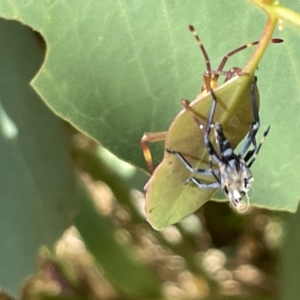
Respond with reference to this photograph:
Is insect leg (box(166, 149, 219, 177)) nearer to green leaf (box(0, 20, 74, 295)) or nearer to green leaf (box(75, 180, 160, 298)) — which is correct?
green leaf (box(0, 20, 74, 295))

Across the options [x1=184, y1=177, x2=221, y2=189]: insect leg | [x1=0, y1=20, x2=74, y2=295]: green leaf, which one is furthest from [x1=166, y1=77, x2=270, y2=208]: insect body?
[x1=0, y1=20, x2=74, y2=295]: green leaf

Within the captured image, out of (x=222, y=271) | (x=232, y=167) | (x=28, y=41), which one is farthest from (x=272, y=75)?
(x=222, y=271)

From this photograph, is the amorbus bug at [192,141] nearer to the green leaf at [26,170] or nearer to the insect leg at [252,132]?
the insect leg at [252,132]

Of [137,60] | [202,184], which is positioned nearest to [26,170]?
[137,60]

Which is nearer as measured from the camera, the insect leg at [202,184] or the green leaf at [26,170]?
the insect leg at [202,184]

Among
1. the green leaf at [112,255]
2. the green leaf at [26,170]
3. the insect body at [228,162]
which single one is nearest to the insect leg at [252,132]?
the insect body at [228,162]

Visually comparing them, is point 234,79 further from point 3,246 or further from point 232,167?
point 3,246
